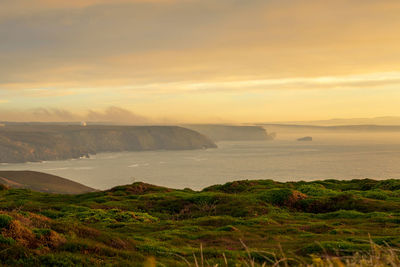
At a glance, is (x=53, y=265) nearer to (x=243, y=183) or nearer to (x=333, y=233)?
(x=333, y=233)

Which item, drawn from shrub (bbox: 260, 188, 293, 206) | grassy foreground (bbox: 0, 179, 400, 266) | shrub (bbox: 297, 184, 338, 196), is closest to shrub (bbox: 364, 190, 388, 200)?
grassy foreground (bbox: 0, 179, 400, 266)

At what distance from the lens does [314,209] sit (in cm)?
4419

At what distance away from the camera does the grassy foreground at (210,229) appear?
14227 mm

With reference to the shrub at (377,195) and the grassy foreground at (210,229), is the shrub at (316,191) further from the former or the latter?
the shrub at (377,195)

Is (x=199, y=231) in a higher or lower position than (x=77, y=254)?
lower

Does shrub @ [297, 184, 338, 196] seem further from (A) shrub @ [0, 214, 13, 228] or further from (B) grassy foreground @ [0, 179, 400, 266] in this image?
(A) shrub @ [0, 214, 13, 228]

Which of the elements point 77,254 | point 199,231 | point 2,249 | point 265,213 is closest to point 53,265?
point 77,254

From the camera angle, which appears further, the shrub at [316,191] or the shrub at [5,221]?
the shrub at [316,191]

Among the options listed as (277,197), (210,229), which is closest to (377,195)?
(277,197)

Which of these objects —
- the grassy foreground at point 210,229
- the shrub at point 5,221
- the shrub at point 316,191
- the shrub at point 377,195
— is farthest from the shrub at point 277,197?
the shrub at point 5,221

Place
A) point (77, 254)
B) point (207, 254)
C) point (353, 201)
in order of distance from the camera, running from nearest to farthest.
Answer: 1. point (77, 254)
2. point (207, 254)
3. point (353, 201)

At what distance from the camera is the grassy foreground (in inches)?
560

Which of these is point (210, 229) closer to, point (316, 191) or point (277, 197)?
point (277, 197)

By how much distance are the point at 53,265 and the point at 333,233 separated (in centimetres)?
1984
